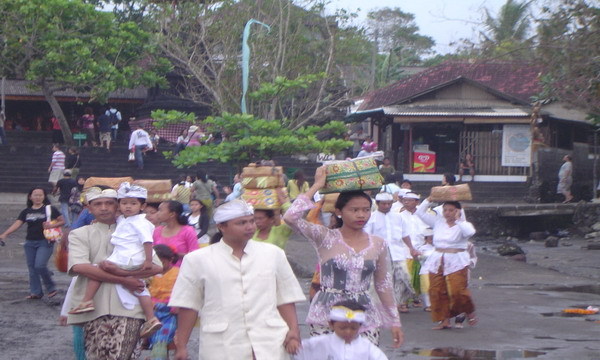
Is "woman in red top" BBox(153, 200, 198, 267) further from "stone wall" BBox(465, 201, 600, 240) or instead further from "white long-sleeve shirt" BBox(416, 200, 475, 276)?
"stone wall" BBox(465, 201, 600, 240)

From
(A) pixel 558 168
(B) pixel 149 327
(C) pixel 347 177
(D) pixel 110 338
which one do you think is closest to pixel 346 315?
(C) pixel 347 177

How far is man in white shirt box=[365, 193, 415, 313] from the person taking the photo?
11.3 metres

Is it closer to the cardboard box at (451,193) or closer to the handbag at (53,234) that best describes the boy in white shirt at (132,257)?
the cardboard box at (451,193)

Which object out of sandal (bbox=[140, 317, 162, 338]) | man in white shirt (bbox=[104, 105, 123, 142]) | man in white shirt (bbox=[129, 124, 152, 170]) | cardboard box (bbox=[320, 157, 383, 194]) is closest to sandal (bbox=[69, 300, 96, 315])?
sandal (bbox=[140, 317, 162, 338])

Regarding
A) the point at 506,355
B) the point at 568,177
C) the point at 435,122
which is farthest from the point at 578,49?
the point at 435,122

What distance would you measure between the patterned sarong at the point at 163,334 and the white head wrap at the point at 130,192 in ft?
3.21

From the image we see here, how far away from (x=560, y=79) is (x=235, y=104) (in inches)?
628

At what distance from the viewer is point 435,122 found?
3209cm

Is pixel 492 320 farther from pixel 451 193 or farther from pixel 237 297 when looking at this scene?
pixel 237 297

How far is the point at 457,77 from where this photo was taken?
1287 inches

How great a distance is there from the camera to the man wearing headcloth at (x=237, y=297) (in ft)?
16.1

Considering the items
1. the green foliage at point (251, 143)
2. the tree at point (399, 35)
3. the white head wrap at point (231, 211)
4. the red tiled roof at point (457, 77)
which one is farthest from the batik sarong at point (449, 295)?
the tree at point (399, 35)

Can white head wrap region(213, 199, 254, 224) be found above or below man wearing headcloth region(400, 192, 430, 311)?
above

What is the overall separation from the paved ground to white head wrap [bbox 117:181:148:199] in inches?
98.7
